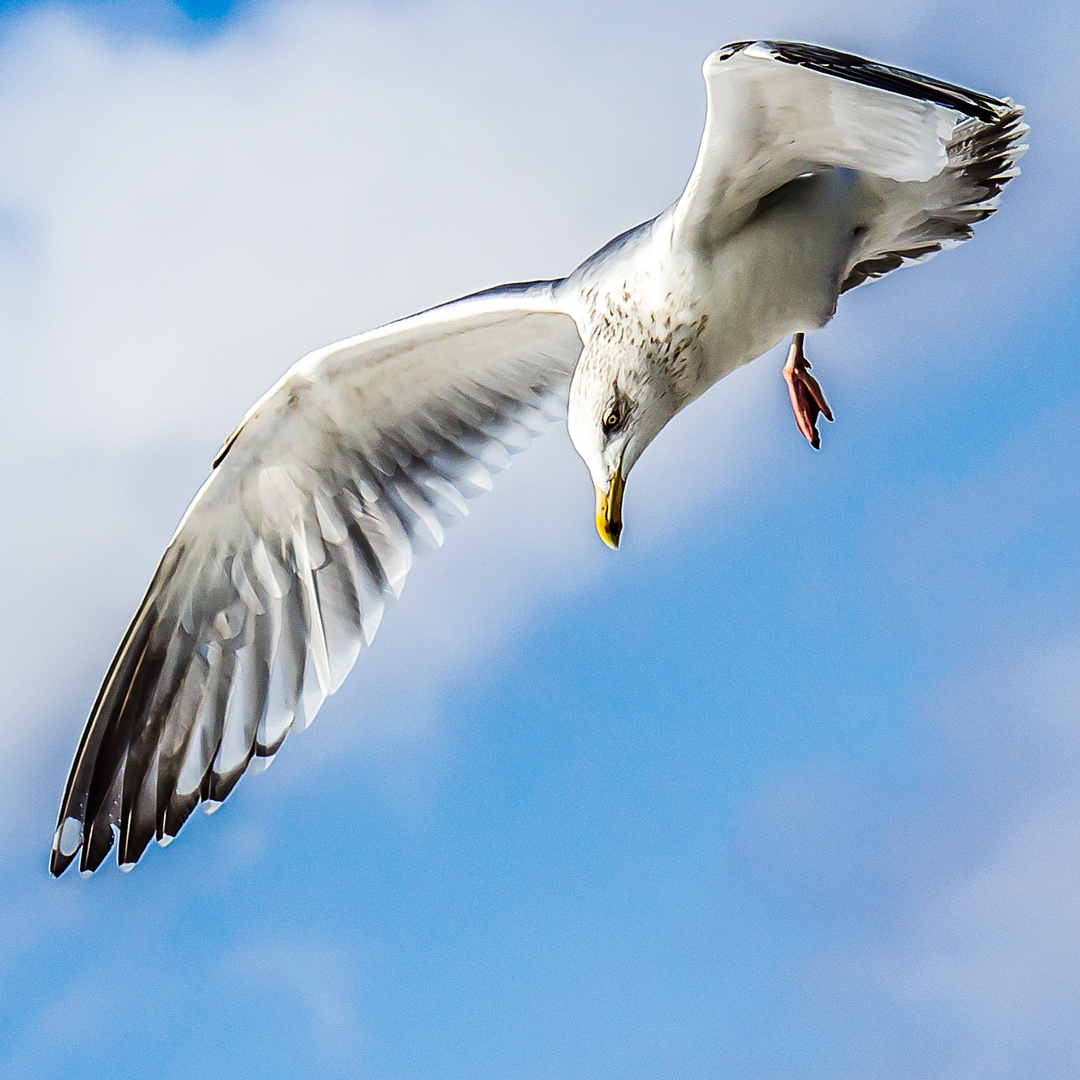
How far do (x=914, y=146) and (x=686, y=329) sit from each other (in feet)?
2.08

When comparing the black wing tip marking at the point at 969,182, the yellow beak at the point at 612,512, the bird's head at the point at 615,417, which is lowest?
the yellow beak at the point at 612,512

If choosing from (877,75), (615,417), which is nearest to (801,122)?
(877,75)

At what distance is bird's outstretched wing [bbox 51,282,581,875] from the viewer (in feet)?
14.7

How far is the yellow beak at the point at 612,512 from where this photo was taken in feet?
11.6

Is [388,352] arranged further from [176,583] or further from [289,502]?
[176,583]

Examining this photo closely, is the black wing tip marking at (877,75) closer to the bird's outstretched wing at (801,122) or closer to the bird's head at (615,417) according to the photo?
the bird's outstretched wing at (801,122)

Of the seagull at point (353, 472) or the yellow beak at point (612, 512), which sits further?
the seagull at point (353, 472)

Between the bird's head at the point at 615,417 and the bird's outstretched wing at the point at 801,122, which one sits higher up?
the bird's outstretched wing at the point at 801,122

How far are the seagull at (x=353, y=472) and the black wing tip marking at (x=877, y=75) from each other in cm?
63

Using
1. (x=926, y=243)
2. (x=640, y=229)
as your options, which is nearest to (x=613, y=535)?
(x=640, y=229)

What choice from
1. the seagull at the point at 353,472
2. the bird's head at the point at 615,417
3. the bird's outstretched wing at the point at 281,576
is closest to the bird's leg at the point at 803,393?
the seagull at the point at 353,472

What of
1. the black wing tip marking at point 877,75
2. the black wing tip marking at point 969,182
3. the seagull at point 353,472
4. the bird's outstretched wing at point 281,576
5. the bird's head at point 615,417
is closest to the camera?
the black wing tip marking at point 877,75

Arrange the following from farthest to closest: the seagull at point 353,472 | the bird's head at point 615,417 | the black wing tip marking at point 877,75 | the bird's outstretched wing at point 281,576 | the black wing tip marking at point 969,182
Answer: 1. the bird's outstretched wing at point 281,576
2. the black wing tip marking at point 969,182
3. the seagull at point 353,472
4. the bird's head at point 615,417
5. the black wing tip marking at point 877,75

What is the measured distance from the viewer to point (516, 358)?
4.52 m
